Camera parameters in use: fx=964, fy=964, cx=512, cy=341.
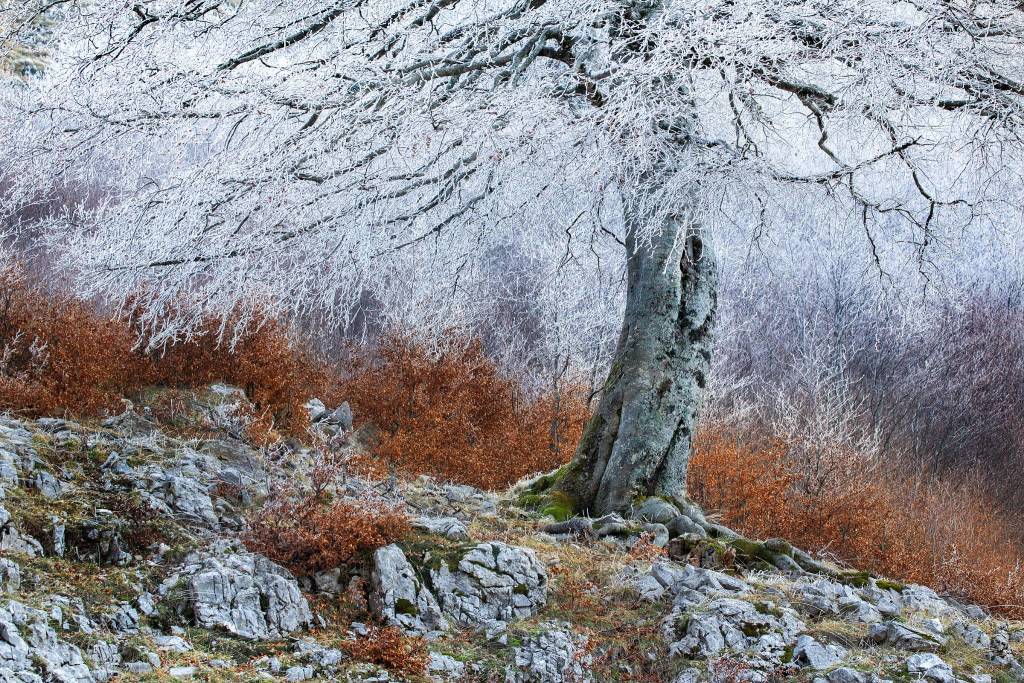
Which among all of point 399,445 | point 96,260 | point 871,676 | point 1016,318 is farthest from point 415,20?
point 1016,318

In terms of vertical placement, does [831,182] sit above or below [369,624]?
above

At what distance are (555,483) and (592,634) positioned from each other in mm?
3379

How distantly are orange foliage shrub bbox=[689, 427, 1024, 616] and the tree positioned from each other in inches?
102

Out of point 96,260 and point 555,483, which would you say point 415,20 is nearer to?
point 96,260

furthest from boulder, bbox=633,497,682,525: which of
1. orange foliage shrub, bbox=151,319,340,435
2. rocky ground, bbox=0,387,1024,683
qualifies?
orange foliage shrub, bbox=151,319,340,435

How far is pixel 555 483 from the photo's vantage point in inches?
356

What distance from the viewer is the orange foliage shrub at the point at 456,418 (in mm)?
11062

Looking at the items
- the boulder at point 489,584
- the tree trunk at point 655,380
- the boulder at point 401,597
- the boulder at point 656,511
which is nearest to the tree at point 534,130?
the tree trunk at point 655,380

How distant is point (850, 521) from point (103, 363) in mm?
7937

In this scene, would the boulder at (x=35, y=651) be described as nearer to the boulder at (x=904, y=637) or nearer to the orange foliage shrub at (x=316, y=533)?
the orange foliage shrub at (x=316, y=533)

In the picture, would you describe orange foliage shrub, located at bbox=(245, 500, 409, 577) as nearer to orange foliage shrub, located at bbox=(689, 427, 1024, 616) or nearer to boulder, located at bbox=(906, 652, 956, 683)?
boulder, located at bbox=(906, 652, 956, 683)

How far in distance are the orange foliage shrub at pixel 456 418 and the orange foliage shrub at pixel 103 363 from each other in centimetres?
129

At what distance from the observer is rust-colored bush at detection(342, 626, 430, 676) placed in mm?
4867

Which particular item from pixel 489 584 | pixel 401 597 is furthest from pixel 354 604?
pixel 489 584
